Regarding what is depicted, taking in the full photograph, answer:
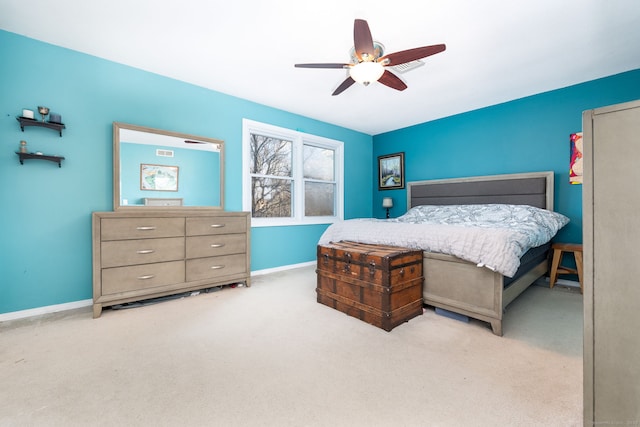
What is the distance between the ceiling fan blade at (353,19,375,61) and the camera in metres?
1.78

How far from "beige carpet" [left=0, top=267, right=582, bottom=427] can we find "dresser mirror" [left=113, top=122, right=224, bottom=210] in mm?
1236

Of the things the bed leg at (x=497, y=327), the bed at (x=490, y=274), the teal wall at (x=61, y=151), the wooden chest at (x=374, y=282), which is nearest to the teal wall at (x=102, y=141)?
the teal wall at (x=61, y=151)

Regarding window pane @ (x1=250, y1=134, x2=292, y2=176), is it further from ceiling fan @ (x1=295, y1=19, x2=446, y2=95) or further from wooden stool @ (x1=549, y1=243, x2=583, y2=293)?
wooden stool @ (x1=549, y1=243, x2=583, y2=293)

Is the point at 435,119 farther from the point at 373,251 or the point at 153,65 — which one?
the point at 153,65

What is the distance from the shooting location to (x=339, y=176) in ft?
16.6

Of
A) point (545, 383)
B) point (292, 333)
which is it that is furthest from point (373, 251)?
point (545, 383)

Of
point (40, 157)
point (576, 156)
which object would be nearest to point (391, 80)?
point (576, 156)

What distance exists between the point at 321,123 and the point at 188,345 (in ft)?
13.0

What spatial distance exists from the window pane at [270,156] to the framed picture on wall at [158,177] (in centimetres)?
117

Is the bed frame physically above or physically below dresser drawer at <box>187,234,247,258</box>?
below

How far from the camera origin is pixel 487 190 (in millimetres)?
4012

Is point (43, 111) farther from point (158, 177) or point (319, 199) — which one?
point (319, 199)

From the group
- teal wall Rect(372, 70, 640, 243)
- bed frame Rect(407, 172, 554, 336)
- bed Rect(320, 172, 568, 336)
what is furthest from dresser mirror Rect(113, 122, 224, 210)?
teal wall Rect(372, 70, 640, 243)

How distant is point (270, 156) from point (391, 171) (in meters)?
2.50
